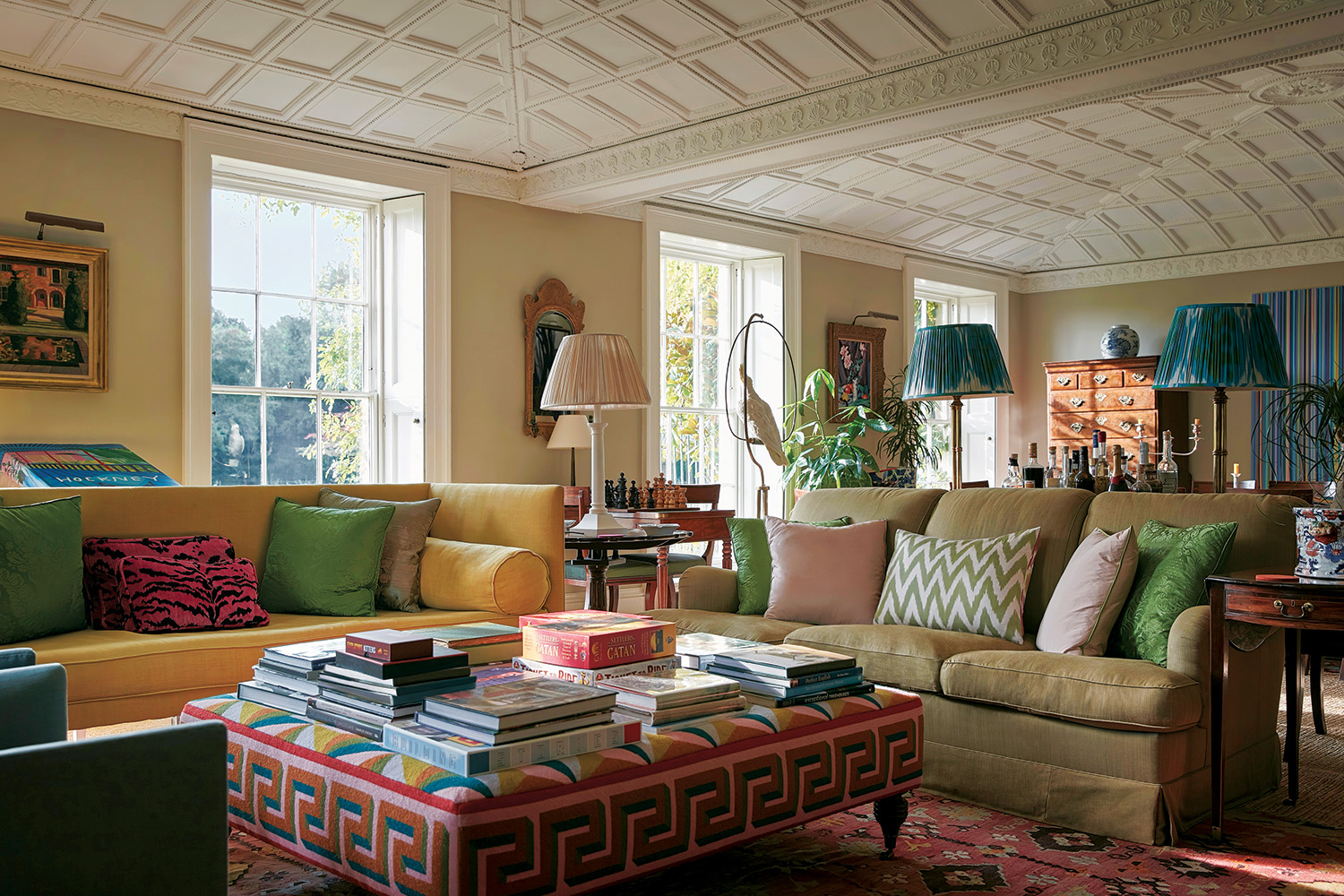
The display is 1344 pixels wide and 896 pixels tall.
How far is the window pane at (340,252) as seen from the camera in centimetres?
595

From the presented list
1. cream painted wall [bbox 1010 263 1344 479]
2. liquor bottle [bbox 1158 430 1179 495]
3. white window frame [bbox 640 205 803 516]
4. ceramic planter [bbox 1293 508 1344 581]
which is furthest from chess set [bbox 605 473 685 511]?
cream painted wall [bbox 1010 263 1344 479]

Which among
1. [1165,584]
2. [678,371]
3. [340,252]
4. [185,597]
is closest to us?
[1165,584]

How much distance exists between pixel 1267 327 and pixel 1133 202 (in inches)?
192

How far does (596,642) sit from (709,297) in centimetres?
564

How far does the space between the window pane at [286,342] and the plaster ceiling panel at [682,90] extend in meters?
2.23

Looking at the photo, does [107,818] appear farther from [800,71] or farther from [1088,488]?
[800,71]

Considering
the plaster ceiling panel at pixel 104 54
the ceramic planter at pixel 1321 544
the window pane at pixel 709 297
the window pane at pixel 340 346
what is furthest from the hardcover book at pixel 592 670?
the window pane at pixel 709 297

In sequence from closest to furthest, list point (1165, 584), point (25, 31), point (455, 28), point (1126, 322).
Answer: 1. point (1165, 584)
2. point (25, 31)
3. point (455, 28)
4. point (1126, 322)

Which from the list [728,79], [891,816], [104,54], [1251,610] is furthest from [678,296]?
[891,816]

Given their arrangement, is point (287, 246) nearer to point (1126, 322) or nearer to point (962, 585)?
point (962, 585)

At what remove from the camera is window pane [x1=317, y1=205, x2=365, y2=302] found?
19.5 ft

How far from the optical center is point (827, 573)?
3.91 m

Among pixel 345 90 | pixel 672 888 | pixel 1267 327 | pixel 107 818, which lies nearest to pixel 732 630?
pixel 672 888

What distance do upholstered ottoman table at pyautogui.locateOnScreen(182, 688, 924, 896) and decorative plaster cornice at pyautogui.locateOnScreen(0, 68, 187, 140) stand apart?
3.44m
